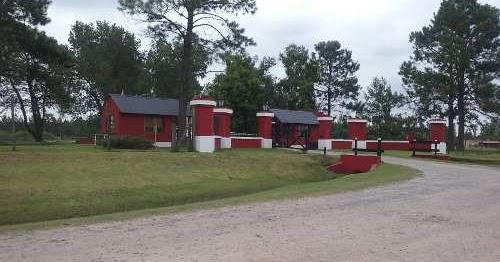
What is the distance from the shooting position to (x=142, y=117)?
137 ft

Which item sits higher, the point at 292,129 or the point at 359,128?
the point at 359,128

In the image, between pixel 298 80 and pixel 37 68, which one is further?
pixel 298 80

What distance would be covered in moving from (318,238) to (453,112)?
1985 inches

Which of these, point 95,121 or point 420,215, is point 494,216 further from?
point 95,121

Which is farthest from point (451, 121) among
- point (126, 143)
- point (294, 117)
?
point (126, 143)

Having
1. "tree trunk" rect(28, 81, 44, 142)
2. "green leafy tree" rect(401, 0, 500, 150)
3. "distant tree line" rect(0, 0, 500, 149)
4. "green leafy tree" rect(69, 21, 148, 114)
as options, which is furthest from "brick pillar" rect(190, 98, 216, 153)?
"green leafy tree" rect(69, 21, 148, 114)

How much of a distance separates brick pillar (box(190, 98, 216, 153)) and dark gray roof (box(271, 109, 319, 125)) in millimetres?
13705

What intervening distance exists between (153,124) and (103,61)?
97.3 feet

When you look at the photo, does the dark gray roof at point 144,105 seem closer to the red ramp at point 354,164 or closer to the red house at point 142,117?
the red house at point 142,117

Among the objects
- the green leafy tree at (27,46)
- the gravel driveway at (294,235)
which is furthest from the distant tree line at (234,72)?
the gravel driveway at (294,235)

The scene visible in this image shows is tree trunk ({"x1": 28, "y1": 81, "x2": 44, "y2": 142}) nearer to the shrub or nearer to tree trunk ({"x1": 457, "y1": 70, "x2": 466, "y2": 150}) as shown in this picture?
the shrub

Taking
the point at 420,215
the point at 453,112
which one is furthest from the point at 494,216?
the point at 453,112

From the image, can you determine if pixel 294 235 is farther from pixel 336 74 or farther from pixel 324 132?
pixel 336 74

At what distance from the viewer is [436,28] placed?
5541 centimetres
